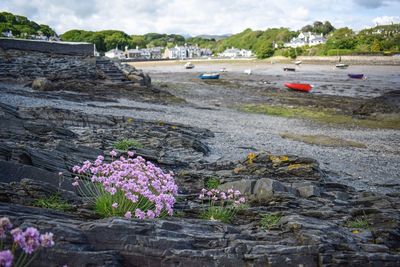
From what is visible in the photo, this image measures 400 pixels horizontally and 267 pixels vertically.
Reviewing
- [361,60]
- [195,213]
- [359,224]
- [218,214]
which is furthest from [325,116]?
[361,60]

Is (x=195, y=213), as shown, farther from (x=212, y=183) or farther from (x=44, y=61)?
(x=44, y=61)

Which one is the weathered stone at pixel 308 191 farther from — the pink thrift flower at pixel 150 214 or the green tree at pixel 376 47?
the green tree at pixel 376 47

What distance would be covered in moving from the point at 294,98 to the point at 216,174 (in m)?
29.0

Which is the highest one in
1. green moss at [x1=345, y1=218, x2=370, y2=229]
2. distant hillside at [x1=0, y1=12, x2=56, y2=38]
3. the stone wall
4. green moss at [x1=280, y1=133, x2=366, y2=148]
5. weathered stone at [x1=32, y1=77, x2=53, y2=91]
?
distant hillside at [x1=0, y1=12, x2=56, y2=38]

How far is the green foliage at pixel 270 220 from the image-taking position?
5.52 m

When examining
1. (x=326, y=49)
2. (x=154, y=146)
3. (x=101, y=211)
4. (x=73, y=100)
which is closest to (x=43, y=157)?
(x=101, y=211)

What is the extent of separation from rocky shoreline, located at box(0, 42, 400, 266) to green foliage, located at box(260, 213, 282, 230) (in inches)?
1.8

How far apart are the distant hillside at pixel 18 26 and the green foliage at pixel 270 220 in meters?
93.1

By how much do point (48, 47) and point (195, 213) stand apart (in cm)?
3217

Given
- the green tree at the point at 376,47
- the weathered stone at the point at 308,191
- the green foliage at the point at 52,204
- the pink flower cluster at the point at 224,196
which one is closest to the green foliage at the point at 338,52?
the green tree at the point at 376,47

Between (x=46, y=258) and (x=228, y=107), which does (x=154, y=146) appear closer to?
(x=46, y=258)

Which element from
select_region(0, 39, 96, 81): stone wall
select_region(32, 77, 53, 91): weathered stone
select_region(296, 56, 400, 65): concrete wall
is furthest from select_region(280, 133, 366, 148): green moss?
select_region(296, 56, 400, 65): concrete wall

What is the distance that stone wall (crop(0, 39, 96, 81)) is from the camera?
1163 inches

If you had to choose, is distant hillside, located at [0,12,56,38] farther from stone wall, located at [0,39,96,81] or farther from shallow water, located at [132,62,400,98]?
stone wall, located at [0,39,96,81]
